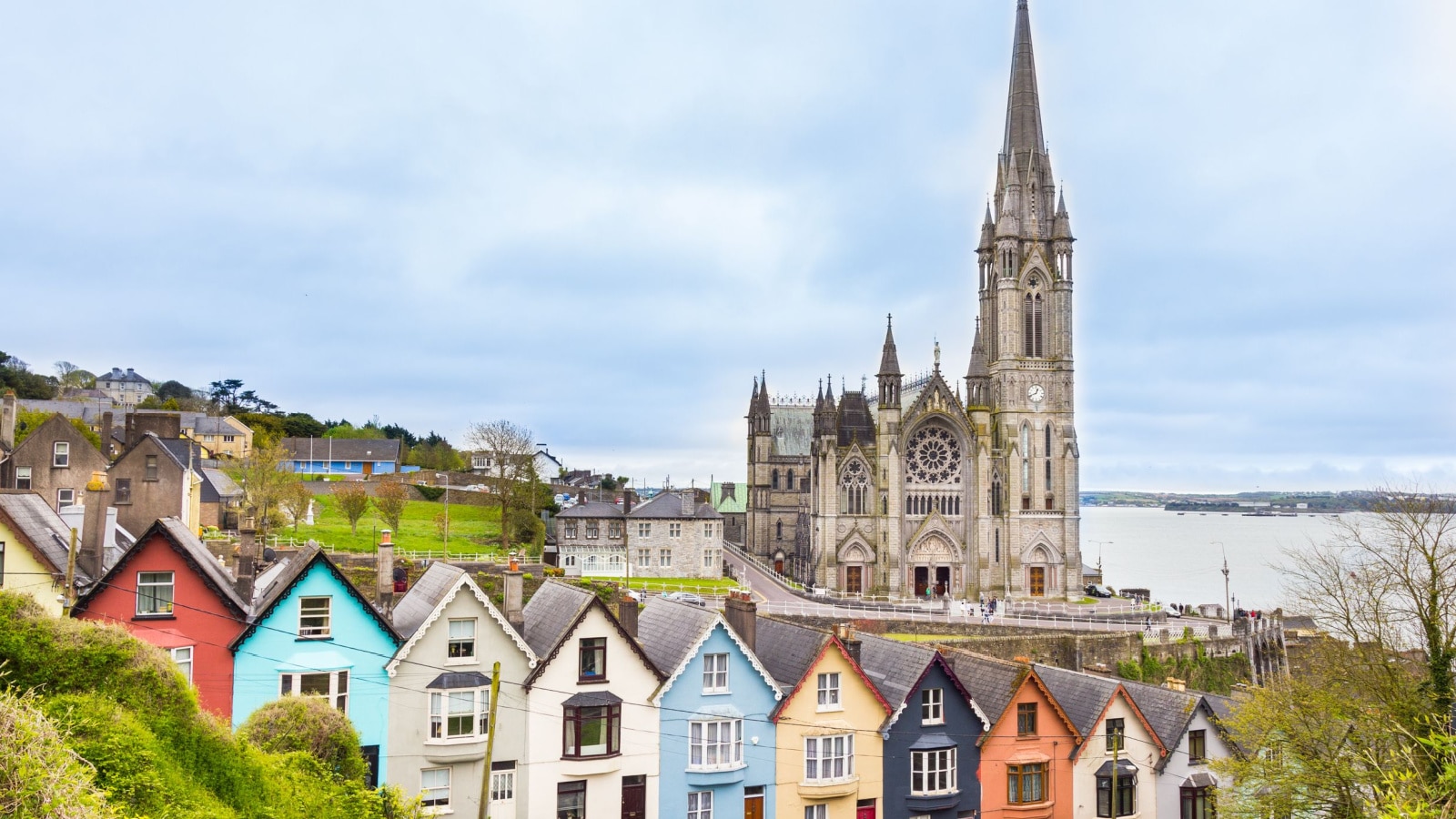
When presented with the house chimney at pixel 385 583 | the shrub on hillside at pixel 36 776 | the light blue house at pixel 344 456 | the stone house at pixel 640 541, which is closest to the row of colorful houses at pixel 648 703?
the house chimney at pixel 385 583

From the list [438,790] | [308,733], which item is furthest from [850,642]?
[308,733]

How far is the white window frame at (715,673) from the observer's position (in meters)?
26.3

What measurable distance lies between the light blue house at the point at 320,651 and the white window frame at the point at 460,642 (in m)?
1.31

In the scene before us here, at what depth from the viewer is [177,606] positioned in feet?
76.8

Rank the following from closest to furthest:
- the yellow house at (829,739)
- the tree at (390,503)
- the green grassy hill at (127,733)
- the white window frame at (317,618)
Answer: the green grassy hill at (127,733) < the white window frame at (317,618) < the yellow house at (829,739) < the tree at (390,503)

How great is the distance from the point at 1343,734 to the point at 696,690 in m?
16.5

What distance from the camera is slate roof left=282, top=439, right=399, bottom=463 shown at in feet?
380

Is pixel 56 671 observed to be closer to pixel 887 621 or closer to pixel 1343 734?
pixel 1343 734

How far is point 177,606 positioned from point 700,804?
13772 mm

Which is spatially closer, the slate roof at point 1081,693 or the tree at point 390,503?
the slate roof at point 1081,693

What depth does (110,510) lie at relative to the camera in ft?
88.6

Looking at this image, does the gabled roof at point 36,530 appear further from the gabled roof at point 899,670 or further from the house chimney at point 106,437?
the house chimney at point 106,437

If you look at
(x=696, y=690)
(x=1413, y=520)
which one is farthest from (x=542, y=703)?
(x=1413, y=520)

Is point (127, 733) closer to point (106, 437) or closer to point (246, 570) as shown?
point (246, 570)
